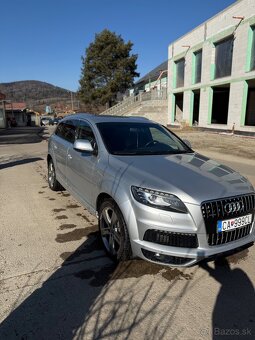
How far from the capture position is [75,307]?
2.75m

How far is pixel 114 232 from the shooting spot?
3.50 metres

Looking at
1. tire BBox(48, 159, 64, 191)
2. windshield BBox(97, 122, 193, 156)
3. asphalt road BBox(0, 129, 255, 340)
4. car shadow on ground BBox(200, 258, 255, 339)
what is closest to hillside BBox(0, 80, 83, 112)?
tire BBox(48, 159, 64, 191)

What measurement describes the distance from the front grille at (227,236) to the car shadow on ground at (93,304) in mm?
569

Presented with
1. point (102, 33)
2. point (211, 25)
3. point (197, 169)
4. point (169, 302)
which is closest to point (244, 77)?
point (211, 25)

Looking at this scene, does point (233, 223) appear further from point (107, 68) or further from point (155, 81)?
point (107, 68)

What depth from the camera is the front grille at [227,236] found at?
9.72 ft

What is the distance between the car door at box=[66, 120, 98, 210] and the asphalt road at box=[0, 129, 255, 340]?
60cm

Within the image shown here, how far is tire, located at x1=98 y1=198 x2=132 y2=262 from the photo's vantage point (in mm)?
3236

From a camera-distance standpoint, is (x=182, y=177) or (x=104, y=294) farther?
(x=182, y=177)

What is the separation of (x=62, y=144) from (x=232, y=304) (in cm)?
401

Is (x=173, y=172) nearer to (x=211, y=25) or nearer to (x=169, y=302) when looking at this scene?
(x=169, y=302)

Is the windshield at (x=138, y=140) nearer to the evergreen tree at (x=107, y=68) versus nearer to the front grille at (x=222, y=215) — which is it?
the front grille at (x=222, y=215)

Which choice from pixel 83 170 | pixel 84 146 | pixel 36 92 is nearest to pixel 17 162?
pixel 83 170

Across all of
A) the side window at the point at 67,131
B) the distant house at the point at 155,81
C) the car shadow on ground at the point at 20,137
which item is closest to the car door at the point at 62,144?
the side window at the point at 67,131
